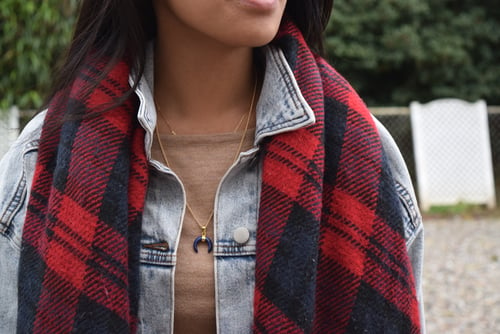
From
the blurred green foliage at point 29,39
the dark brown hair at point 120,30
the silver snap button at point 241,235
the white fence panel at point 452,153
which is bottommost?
the white fence panel at point 452,153

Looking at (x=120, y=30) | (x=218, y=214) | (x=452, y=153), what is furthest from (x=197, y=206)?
(x=452, y=153)

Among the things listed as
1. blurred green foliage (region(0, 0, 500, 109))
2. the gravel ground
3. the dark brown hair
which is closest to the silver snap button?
the dark brown hair

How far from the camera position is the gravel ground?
4.83 meters

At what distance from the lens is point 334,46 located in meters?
10.3

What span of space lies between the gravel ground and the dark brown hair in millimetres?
3682

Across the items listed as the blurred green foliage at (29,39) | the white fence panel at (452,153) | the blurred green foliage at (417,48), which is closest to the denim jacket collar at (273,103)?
the blurred green foliage at (29,39)

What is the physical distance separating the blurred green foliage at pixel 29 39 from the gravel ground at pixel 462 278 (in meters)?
4.04

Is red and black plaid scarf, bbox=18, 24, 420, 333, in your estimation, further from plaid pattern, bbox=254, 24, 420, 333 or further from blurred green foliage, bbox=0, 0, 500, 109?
blurred green foliage, bbox=0, 0, 500, 109

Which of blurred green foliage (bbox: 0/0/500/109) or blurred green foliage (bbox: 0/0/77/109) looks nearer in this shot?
blurred green foliage (bbox: 0/0/77/109)

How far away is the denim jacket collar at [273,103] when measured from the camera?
53.4 inches

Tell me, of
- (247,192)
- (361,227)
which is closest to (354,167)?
(361,227)

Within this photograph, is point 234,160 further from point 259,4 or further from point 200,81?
point 259,4

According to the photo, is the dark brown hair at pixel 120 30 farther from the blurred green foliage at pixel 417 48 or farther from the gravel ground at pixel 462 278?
the blurred green foliage at pixel 417 48

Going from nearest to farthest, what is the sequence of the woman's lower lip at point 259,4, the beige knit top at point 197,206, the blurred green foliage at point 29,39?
the woman's lower lip at point 259,4 → the beige knit top at point 197,206 → the blurred green foliage at point 29,39
